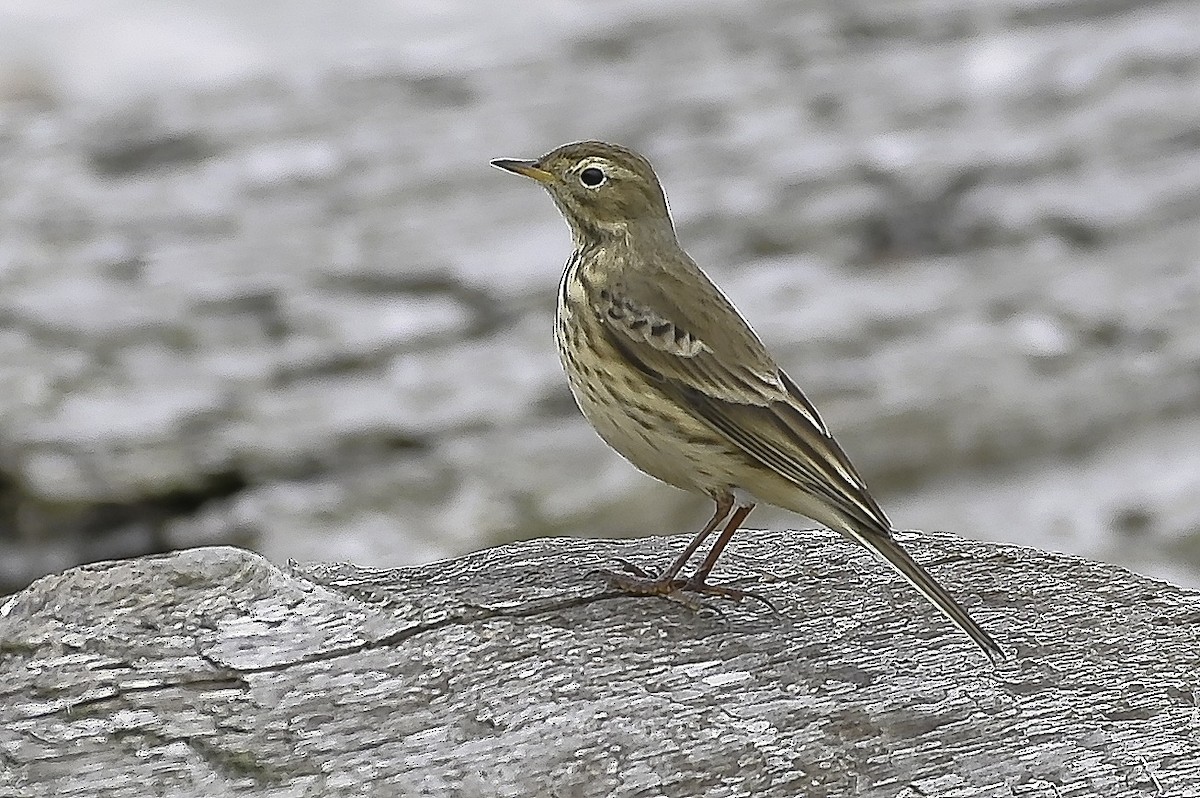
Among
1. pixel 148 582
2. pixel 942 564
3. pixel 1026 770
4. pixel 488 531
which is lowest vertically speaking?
pixel 1026 770

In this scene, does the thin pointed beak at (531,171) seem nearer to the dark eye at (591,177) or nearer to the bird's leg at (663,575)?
the dark eye at (591,177)

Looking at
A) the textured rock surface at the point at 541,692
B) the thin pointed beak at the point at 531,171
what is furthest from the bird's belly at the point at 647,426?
the thin pointed beak at the point at 531,171

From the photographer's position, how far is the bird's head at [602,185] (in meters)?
4.95

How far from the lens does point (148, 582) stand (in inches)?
143

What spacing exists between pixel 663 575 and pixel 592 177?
3.96ft

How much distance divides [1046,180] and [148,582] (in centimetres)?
594

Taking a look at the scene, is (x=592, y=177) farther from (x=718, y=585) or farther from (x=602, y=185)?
(x=718, y=585)

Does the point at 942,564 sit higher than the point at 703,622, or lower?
higher

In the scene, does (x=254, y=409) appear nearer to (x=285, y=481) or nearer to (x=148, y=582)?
(x=285, y=481)

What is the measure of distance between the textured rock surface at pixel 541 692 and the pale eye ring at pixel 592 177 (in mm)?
1327

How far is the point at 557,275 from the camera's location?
7.75m

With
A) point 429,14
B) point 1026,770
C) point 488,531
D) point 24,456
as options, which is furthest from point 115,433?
point 429,14

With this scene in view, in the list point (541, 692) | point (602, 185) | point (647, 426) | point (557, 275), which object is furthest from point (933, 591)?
point (557, 275)

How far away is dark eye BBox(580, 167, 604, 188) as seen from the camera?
16.2ft
